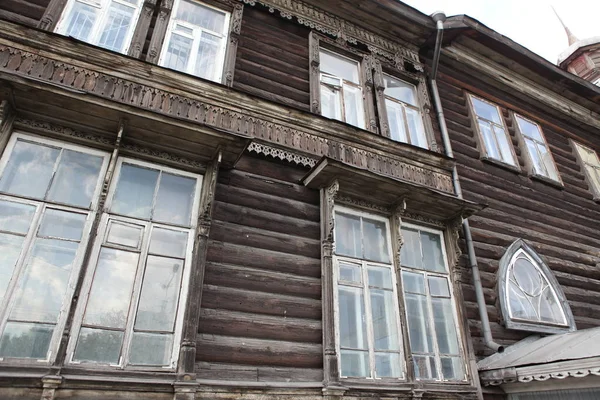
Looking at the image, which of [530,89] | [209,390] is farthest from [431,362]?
[530,89]

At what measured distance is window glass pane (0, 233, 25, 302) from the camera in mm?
3074

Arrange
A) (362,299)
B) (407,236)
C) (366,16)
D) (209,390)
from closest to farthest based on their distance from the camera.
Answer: (209,390)
(362,299)
(407,236)
(366,16)

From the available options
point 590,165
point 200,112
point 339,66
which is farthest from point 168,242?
point 590,165

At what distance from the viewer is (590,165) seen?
8.60 metres

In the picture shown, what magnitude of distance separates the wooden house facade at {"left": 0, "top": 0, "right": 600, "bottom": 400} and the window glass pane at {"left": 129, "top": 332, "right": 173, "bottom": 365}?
0.05 ft

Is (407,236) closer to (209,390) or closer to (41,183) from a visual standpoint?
(209,390)

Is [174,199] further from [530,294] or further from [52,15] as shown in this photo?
[530,294]

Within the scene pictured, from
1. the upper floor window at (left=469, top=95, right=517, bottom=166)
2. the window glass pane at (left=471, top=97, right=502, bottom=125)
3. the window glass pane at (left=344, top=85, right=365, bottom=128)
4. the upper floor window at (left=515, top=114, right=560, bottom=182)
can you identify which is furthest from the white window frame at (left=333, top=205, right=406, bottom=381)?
the upper floor window at (left=515, top=114, right=560, bottom=182)

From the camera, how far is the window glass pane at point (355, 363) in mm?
3938

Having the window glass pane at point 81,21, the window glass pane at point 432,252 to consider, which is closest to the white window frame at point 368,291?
the window glass pane at point 432,252

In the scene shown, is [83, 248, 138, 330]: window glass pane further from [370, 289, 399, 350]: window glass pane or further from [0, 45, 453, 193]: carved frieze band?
→ [370, 289, 399, 350]: window glass pane

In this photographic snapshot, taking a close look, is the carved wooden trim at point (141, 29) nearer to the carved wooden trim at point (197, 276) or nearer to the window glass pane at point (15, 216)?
the carved wooden trim at point (197, 276)

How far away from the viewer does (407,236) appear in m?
5.15

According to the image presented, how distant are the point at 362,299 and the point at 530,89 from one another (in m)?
6.84
